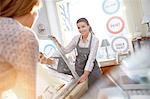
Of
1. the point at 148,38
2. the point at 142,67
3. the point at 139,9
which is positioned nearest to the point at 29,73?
the point at 142,67

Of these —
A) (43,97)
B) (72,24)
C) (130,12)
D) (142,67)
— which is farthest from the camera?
(72,24)

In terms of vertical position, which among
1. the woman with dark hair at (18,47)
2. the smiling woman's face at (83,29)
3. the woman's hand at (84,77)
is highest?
the woman with dark hair at (18,47)

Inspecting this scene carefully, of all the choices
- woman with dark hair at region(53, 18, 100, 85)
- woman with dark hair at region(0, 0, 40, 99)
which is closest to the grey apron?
woman with dark hair at region(53, 18, 100, 85)

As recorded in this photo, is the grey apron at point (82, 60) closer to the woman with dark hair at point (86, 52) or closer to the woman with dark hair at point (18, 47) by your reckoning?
the woman with dark hair at point (86, 52)

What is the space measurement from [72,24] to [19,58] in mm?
1519

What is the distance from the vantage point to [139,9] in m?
1.80

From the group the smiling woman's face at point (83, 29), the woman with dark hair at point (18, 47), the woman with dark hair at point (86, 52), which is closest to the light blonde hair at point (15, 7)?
the woman with dark hair at point (18, 47)

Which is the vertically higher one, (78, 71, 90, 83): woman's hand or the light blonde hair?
the light blonde hair

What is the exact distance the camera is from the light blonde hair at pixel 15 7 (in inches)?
20.2

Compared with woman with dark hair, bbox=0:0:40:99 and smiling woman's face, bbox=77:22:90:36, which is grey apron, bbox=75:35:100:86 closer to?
smiling woman's face, bbox=77:22:90:36

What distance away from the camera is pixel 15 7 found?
1.71ft

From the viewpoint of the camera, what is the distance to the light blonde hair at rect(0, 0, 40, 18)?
0.51 metres

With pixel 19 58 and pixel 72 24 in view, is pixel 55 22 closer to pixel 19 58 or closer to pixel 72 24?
pixel 72 24

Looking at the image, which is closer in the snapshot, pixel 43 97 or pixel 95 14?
pixel 43 97
